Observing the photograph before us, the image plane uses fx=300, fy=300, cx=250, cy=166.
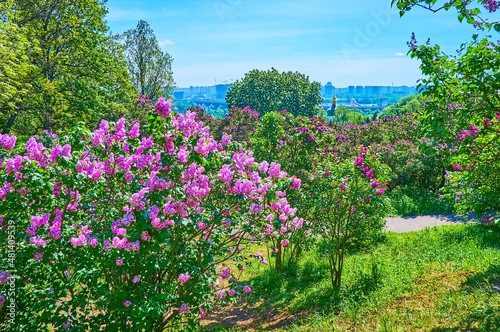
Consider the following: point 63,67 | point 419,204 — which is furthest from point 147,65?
point 419,204

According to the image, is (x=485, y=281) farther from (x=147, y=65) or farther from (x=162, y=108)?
(x=147, y=65)

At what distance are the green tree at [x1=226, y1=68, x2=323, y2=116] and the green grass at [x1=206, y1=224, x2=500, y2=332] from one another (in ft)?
98.9

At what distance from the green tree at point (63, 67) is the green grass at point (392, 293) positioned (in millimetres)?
11309

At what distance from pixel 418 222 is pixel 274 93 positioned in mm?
28528

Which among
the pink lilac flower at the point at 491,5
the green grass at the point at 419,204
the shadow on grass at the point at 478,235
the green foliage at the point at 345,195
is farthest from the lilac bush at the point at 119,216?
the green grass at the point at 419,204

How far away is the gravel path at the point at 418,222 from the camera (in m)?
12.5

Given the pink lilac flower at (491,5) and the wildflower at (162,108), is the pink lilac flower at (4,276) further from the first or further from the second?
the pink lilac flower at (491,5)

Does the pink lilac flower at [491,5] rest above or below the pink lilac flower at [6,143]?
above

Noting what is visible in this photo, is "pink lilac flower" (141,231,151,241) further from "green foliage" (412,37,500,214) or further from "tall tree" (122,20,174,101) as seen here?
"tall tree" (122,20,174,101)

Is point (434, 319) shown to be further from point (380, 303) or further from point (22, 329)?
point (22, 329)

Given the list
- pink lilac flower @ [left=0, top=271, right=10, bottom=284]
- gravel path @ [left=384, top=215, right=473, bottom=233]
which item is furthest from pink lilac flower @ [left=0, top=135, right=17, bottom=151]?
gravel path @ [left=384, top=215, right=473, bottom=233]

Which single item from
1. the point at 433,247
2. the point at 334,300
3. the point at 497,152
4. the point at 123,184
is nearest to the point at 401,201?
the point at 433,247

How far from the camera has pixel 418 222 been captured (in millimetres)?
13430

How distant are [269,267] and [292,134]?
391 cm
